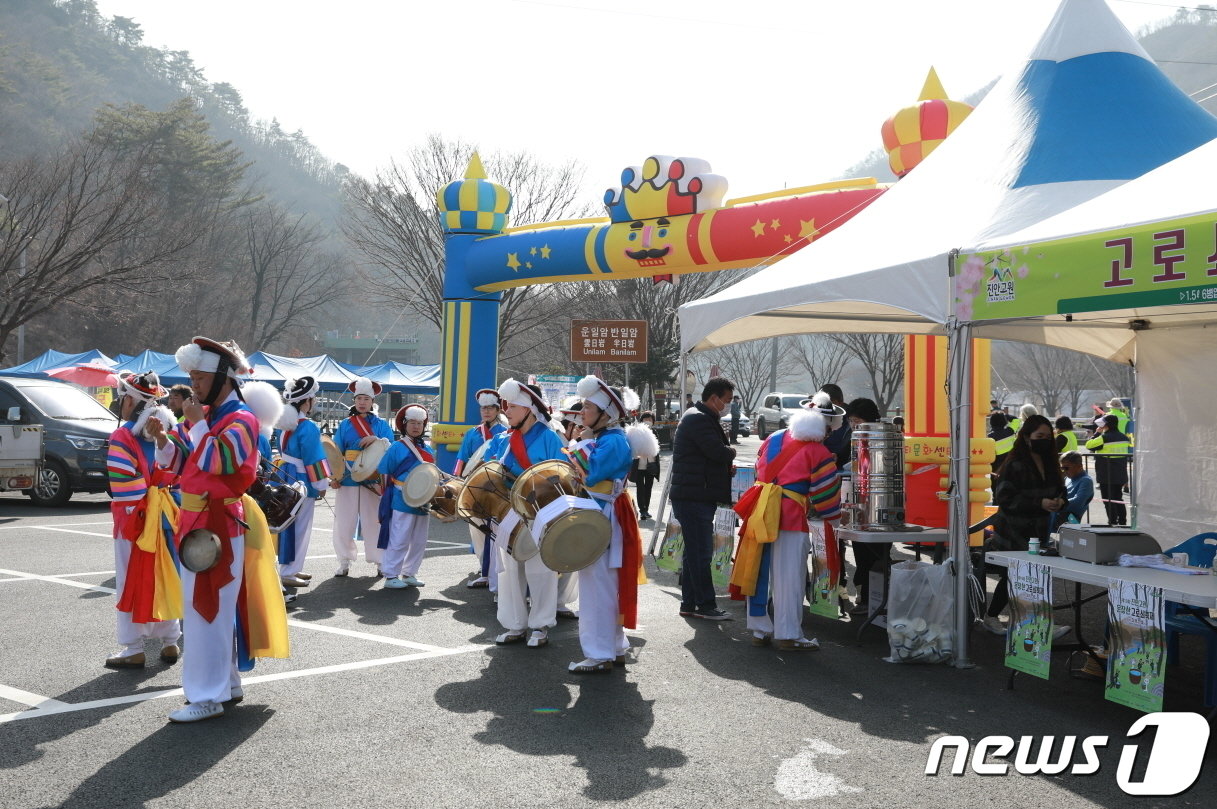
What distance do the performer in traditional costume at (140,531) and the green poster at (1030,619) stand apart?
4.94 meters

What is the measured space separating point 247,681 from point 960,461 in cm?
449

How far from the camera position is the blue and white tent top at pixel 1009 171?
6.63 meters

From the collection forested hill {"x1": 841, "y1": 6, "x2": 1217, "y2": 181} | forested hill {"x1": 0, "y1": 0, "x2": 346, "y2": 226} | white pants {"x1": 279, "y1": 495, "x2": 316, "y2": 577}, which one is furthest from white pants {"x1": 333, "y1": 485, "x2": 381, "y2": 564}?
forested hill {"x1": 841, "y1": 6, "x2": 1217, "y2": 181}

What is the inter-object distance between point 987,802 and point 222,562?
367 centimetres

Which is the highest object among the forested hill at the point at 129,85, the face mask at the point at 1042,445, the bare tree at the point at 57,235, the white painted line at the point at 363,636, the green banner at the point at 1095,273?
the forested hill at the point at 129,85

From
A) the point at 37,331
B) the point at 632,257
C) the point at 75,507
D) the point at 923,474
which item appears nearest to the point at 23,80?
the point at 37,331

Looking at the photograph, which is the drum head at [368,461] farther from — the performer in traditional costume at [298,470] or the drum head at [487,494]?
the drum head at [487,494]

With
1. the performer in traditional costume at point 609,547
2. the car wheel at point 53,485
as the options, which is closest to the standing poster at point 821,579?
the performer in traditional costume at point 609,547

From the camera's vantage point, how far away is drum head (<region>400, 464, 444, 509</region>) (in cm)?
866

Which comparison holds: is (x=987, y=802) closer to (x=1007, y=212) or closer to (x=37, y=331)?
(x=1007, y=212)

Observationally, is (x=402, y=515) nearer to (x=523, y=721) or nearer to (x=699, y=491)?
(x=699, y=491)

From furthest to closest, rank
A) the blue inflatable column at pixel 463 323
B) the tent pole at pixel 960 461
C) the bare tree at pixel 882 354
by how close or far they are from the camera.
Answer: the bare tree at pixel 882 354 → the blue inflatable column at pixel 463 323 → the tent pole at pixel 960 461

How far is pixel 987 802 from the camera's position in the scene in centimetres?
420

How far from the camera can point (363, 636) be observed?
708 cm
